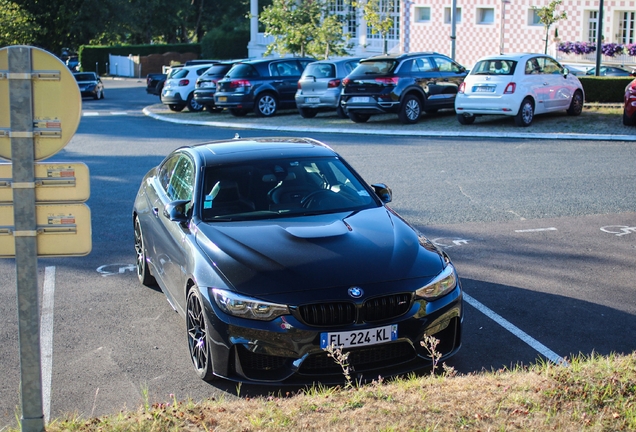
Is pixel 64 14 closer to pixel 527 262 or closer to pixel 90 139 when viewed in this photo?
pixel 90 139

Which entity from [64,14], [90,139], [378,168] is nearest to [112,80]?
[64,14]

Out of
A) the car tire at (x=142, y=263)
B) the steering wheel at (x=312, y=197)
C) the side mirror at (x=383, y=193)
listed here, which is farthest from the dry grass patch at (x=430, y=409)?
the car tire at (x=142, y=263)

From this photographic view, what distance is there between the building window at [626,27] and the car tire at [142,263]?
3474 centimetres

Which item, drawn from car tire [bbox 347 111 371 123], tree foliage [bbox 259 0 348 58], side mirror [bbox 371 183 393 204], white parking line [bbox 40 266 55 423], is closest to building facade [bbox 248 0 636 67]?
tree foliage [bbox 259 0 348 58]

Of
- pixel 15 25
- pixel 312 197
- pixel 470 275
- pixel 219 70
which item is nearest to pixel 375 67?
pixel 219 70

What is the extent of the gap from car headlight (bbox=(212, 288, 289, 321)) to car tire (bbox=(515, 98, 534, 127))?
51.4 feet

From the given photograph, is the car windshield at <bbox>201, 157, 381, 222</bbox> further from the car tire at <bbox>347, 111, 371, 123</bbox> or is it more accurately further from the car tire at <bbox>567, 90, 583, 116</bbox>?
the car tire at <bbox>347, 111, 371, 123</bbox>

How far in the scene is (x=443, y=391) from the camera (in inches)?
191

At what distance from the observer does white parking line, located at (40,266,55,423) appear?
17.9 ft

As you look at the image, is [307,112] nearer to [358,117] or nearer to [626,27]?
[358,117]

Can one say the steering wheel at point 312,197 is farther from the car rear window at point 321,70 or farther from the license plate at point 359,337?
the car rear window at point 321,70

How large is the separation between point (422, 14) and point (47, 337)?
40531 mm

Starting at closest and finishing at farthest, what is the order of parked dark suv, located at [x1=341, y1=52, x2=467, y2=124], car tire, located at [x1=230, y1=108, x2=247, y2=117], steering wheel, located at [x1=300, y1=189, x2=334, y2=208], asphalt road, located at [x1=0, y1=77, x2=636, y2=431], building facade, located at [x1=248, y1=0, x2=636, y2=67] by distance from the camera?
1. asphalt road, located at [x1=0, y1=77, x2=636, y2=431]
2. steering wheel, located at [x1=300, y1=189, x2=334, y2=208]
3. parked dark suv, located at [x1=341, y1=52, x2=467, y2=124]
4. car tire, located at [x1=230, y1=108, x2=247, y2=117]
5. building facade, located at [x1=248, y1=0, x2=636, y2=67]

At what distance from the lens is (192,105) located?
29875 millimetres
